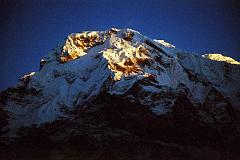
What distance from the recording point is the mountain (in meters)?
56.3

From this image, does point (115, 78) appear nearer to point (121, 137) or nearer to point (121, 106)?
point (121, 106)

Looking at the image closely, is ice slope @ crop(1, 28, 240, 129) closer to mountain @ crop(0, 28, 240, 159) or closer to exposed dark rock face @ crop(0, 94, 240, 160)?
mountain @ crop(0, 28, 240, 159)

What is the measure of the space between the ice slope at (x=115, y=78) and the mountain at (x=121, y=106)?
0.14m

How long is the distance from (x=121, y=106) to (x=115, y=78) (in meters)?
4.12

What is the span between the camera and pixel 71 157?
55.1m

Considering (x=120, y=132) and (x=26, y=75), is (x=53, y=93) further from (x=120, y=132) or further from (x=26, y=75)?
(x=120, y=132)

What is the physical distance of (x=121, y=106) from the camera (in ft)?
188

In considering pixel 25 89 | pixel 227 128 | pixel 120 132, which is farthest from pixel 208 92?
pixel 25 89

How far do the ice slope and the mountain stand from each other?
0.46ft

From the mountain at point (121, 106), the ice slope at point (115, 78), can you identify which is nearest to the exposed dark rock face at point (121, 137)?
the mountain at point (121, 106)

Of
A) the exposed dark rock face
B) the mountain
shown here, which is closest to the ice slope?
the mountain

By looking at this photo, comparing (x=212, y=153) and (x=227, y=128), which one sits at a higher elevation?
A: (x=227, y=128)

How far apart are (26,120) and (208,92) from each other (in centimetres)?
2626

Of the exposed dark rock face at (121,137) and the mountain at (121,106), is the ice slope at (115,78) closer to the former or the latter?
the mountain at (121,106)
